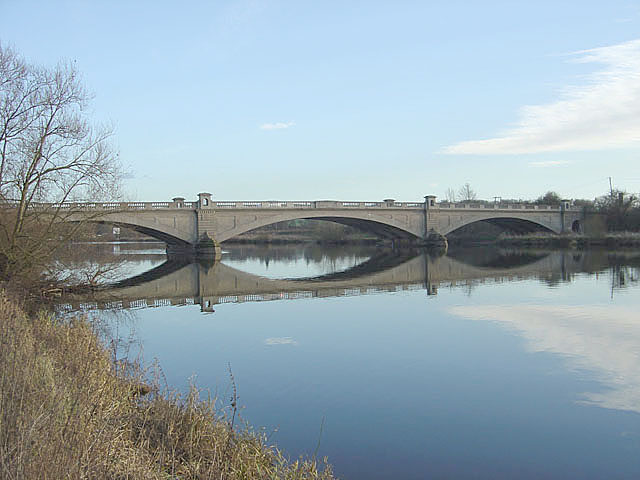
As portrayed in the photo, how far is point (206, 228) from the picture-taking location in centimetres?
4494

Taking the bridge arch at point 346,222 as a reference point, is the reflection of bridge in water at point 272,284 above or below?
below

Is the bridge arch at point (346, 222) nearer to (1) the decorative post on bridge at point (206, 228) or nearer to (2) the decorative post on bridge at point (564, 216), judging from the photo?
(1) the decorative post on bridge at point (206, 228)

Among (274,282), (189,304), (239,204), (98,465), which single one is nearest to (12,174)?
(189,304)

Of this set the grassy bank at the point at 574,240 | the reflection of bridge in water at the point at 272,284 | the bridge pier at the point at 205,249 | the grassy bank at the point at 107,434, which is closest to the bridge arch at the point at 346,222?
the bridge pier at the point at 205,249

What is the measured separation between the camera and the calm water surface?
6.06 meters

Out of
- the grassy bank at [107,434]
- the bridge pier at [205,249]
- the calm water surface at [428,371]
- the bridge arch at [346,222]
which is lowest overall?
the calm water surface at [428,371]

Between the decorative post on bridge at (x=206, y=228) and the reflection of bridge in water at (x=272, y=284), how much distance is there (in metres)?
10.4

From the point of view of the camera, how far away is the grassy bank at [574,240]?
4981cm

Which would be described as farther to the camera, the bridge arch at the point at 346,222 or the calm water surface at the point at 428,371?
the bridge arch at the point at 346,222

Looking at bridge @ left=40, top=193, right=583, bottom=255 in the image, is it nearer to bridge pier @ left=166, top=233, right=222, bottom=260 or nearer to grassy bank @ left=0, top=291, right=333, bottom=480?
bridge pier @ left=166, top=233, right=222, bottom=260

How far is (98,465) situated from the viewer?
3977 mm

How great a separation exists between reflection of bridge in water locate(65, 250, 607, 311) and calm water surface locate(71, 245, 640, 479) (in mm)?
423

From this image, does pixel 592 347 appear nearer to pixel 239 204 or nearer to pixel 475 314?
pixel 475 314

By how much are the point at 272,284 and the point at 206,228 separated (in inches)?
800
